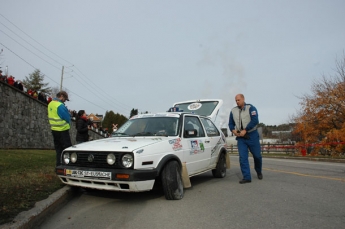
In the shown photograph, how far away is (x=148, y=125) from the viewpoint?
6.03 meters

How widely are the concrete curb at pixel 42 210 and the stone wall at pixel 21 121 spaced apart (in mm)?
13458

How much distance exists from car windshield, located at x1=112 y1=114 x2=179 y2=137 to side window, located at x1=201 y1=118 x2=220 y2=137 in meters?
1.19

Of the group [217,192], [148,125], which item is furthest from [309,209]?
[148,125]

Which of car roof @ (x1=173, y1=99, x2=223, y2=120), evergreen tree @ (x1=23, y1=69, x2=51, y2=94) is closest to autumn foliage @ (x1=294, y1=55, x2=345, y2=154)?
car roof @ (x1=173, y1=99, x2=223, y2=120)

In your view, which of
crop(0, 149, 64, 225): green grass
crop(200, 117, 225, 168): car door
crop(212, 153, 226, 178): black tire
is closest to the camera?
crop(0, 149, 64, 225): green grass

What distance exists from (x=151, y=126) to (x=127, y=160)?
1.65 meters

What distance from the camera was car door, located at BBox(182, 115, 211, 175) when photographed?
567 centimetres

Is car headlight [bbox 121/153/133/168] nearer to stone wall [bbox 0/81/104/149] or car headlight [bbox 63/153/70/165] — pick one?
car headlight [bbox 63/153/70/165]

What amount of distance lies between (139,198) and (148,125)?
1.56 metres

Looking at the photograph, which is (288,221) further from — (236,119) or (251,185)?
(236,119)

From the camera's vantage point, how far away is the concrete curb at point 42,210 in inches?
125

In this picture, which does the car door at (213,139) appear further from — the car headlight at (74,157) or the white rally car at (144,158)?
the car headlight at (74,157)

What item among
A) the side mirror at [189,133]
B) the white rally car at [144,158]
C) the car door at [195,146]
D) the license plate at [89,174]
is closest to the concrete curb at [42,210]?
the white rally car at [144,158]

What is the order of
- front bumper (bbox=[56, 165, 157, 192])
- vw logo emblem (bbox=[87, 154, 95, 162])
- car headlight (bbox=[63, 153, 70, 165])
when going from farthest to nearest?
car headlight (bbox=[63, 153, 70, 165]) < vw logo emblem (bbox=[87, 154, 95, 162]) < front bumper (bbox=[56, 165, 157, 192])
